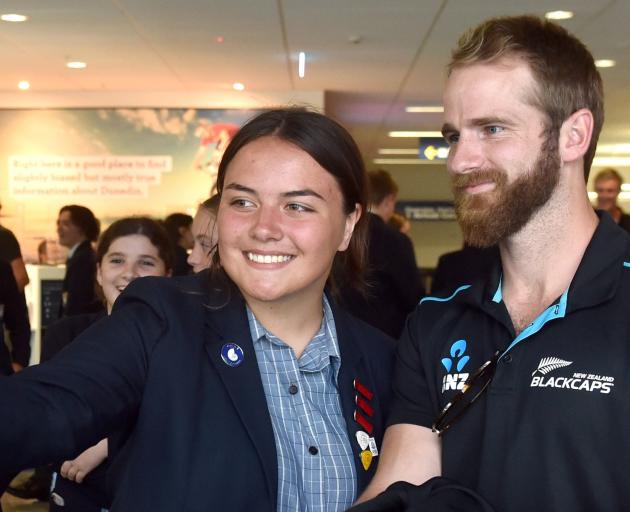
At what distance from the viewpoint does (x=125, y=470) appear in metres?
1.88

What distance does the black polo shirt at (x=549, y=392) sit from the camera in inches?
66.7

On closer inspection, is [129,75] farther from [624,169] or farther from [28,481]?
[624,169]

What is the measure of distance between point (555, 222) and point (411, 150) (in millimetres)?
15937

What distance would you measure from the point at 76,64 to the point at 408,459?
832cm

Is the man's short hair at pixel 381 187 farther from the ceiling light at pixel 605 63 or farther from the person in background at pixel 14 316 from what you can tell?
the ceiling light at pixel 605 63

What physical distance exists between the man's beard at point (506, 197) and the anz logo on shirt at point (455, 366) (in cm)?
21

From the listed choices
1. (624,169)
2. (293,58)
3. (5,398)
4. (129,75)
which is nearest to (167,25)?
(293,58)

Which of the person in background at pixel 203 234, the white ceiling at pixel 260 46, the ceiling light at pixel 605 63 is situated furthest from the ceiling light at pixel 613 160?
the person in background at pixel 203 234

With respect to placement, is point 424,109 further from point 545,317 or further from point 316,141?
point 545,317

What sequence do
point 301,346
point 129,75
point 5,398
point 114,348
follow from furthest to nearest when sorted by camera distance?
point 129,75, point 301,346, point 114,348, point 5,398

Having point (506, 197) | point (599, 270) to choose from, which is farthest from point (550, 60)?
point (599, 270)

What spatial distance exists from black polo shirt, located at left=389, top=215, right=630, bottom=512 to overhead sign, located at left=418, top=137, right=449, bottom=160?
41.5ft

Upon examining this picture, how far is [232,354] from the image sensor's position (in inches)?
78.6

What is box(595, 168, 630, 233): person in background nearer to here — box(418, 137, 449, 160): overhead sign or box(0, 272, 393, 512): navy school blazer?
box(0, 272, 393, 512): navy school blazer
